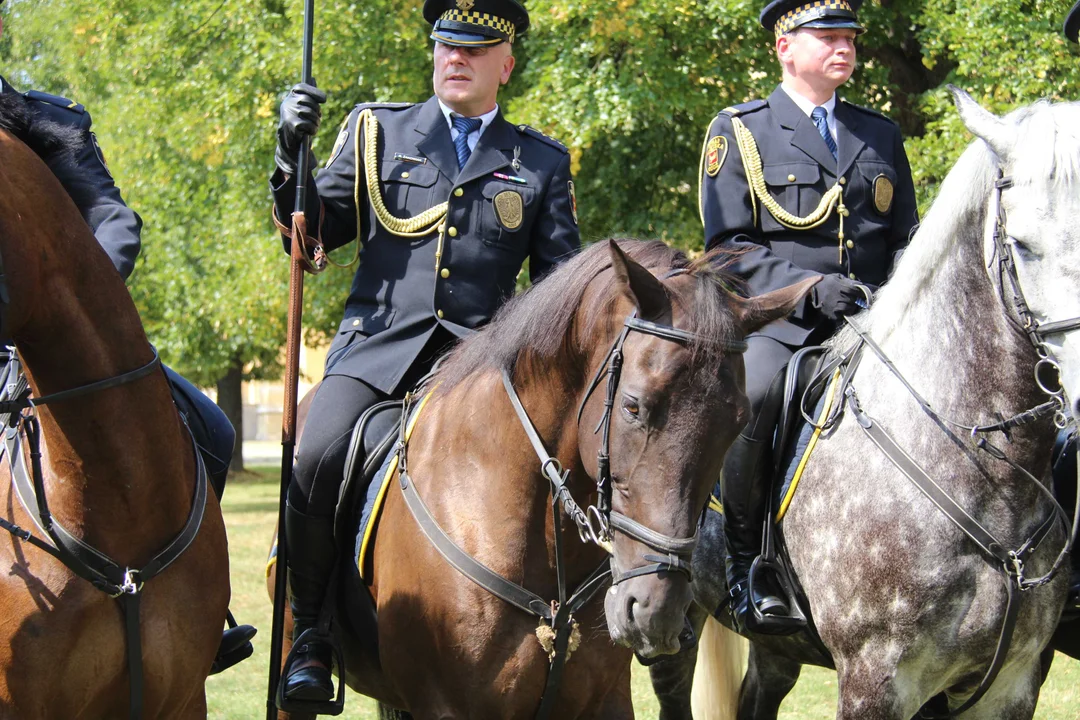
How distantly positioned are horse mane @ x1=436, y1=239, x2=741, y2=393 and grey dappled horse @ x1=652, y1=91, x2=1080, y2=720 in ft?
2.68

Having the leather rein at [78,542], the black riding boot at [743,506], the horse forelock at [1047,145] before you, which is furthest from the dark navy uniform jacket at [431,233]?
the horse forelock at [1047,145]

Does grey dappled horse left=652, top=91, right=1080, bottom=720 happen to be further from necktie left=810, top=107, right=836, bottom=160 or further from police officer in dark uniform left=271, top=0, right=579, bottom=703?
police officer in dark uniform left=271, top=0, right=579, bottom=703

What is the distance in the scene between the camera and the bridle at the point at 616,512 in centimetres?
338

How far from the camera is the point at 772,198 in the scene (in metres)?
5.38

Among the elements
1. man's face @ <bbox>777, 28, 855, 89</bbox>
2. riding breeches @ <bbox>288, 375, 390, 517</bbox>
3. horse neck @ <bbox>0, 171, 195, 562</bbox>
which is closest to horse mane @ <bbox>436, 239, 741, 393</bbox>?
riding breeches @ <bbox>288, 375, 390, 517</bbox>

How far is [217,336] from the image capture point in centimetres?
1953

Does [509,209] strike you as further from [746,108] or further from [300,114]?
[746,108]

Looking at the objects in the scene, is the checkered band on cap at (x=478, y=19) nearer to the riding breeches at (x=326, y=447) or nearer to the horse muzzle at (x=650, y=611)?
the riding breeches at (x=326, y=447)

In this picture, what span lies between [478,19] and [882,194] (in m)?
1.83

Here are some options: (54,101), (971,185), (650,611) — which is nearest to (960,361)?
(971,185)

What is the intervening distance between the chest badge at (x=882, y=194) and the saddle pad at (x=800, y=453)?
0.92 meters

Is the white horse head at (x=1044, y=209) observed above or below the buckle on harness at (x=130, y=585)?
above

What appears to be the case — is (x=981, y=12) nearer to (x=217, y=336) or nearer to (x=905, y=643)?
(x=905, y=643)

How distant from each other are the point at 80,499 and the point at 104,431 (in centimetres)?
21
